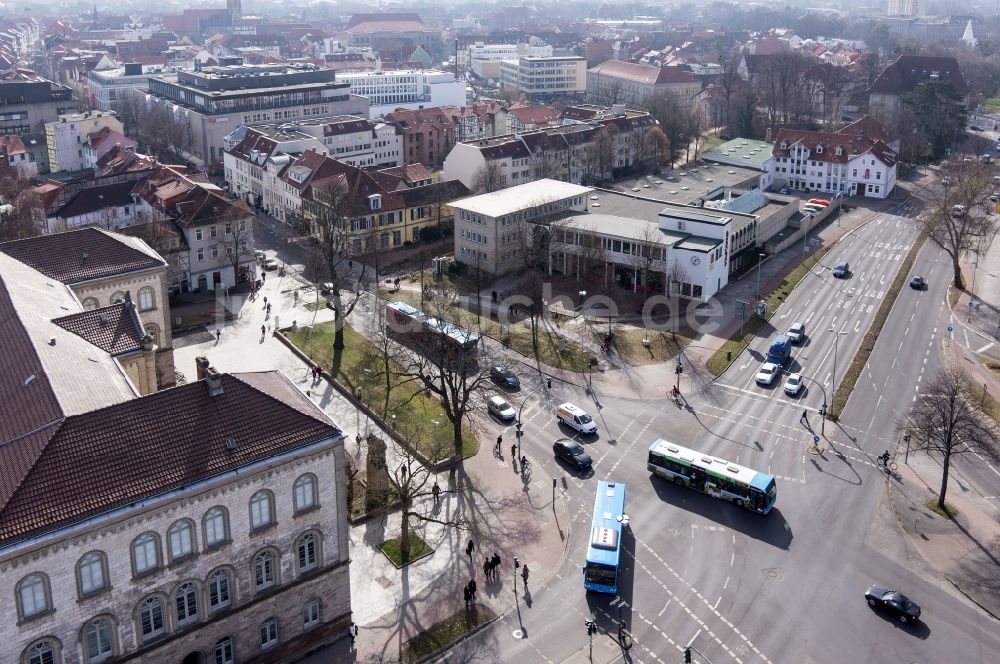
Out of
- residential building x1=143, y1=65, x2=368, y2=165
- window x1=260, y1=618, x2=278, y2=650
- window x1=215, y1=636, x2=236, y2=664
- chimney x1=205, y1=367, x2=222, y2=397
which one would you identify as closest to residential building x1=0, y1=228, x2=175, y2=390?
chimney x1=205, y1=367, x2=222, y2=397

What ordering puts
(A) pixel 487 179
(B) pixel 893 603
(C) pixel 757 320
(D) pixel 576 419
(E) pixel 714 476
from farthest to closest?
(A) pixel 487 179 < (C) pixel 757 320 < (D) pixel 576 419 < (E) pixel 714 476 < (B) pixel 893 603

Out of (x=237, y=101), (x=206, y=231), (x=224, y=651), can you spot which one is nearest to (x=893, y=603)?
(x=224, y=651)

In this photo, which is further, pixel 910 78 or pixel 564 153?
pixel 910 78

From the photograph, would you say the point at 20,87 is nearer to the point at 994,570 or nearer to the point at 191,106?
the point at 191,106

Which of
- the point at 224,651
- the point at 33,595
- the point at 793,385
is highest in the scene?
the point at 33,595

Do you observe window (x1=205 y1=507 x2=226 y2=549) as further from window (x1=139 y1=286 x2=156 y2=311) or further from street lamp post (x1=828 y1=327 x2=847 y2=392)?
street lamp post (x1=828 y1=327 x2=847 y2=392)

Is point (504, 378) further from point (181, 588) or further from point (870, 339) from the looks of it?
point (181, 588)

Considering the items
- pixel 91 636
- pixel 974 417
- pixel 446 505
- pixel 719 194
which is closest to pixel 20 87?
pixel 719 194

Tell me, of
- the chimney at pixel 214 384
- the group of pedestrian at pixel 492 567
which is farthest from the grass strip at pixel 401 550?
the chimney at pixel 214 384

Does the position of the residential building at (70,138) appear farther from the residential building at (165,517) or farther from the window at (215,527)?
the window at (215,527)
